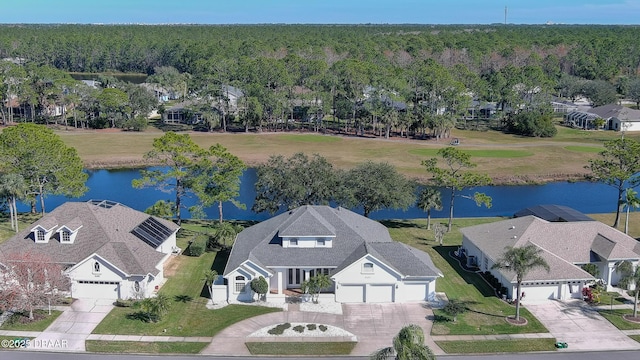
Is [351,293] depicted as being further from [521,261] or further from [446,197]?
[446,197]

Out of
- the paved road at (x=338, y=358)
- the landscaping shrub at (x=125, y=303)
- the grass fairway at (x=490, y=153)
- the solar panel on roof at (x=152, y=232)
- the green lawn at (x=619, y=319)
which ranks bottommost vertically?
the paved road at (x=338, y=358)

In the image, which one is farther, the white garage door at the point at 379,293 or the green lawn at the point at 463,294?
the white garage door at the point at 379,293

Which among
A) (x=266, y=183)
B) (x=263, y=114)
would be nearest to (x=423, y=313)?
(x=266, y=183)

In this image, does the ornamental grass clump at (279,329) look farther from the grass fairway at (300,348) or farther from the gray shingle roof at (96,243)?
the gray shingle roof at (96,243)

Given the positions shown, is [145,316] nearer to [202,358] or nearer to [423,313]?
[202,358]

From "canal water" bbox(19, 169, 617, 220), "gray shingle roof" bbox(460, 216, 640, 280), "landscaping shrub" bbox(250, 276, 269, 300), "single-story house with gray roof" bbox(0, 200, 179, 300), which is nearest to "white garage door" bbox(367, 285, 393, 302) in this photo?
"landscaping shrub" bbox(250, 276, 269, 300)

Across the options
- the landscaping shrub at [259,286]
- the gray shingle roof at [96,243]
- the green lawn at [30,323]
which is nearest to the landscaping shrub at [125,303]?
the gray shingle roof at [96,243]

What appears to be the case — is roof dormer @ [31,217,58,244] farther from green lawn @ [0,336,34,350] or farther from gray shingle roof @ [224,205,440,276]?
gray shingle roof @ [224,205,440,276]
